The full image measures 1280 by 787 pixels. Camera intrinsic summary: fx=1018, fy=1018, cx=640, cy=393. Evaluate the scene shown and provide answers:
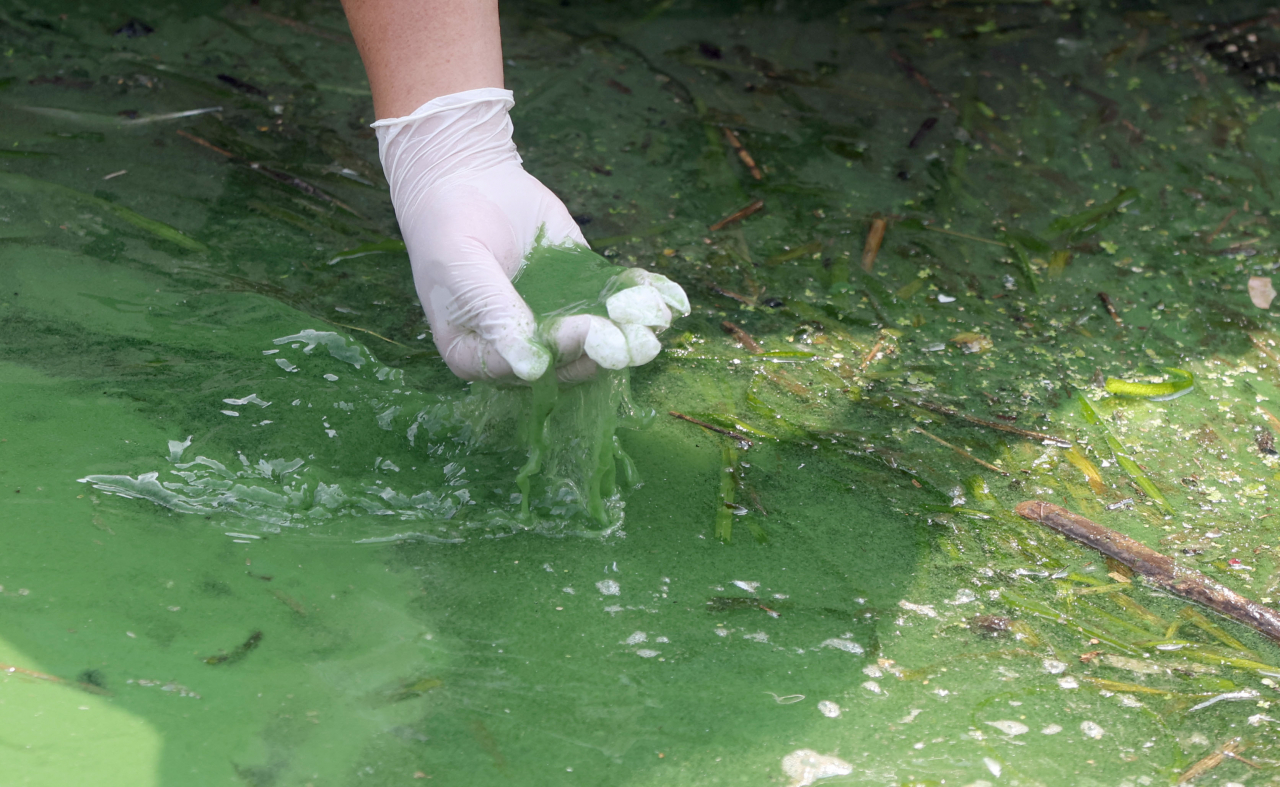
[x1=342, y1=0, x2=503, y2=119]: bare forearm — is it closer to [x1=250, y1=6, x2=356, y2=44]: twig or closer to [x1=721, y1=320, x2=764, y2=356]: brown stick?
[x1=721, y1=320, x2=764, y2=356]: brown stick

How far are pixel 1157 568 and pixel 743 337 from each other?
108cm

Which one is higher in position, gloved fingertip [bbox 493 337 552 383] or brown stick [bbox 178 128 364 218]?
brown stick [bbox 178 128 364 218]

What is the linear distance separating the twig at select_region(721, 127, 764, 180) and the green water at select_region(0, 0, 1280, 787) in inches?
1.3

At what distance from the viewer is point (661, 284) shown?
191 cm

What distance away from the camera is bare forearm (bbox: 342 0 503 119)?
2141mm

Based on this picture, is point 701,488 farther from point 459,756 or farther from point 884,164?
point 884,164

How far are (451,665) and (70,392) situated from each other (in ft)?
3.45

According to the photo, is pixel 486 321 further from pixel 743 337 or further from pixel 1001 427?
pixel 1001 427

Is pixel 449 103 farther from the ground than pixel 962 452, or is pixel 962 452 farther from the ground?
pixel 449 103

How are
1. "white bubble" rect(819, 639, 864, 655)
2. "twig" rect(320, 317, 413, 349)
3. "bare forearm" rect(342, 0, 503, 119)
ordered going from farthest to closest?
"twig" rect(320, 317, 413, 349), "bare forearm" rect(342, 0, 503, 119), "white bubble" rect(819, 639, 864, 655)

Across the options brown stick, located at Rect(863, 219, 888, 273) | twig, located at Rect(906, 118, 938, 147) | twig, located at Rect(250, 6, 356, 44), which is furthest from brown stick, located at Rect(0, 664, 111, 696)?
twig, located at Rect(906, 118, 938, 147)

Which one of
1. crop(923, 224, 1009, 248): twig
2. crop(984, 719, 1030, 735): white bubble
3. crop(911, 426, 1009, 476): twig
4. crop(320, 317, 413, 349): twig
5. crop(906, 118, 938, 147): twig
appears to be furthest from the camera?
crop(906, 118, 938, 147): twig

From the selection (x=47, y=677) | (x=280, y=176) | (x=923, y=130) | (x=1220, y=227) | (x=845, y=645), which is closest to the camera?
(x=47, y=677)

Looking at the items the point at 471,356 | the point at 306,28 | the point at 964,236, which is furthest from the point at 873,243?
the point at 306,28
